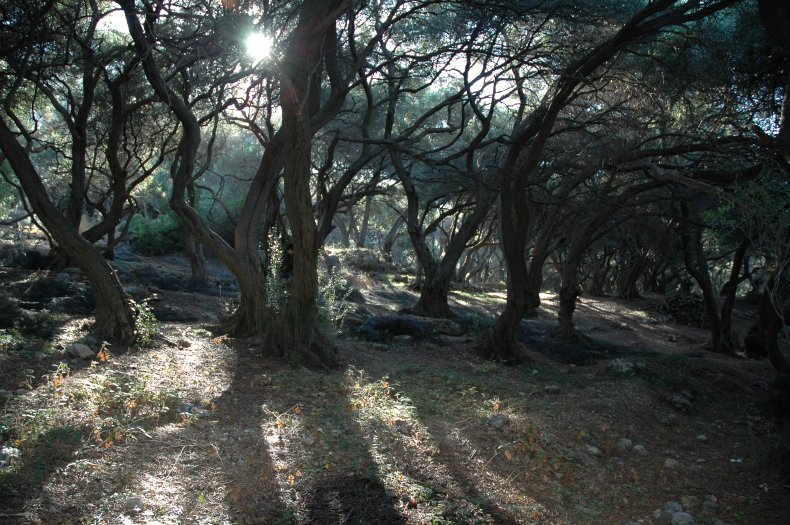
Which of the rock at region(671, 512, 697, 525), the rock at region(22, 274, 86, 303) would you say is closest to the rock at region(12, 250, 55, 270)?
the rock at region(22, 274, 86, 303)

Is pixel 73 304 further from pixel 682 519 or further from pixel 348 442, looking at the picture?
pixel 682 519

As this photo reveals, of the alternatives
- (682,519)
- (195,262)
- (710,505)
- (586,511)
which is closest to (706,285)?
(710,505)

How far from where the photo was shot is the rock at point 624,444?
17.5ft

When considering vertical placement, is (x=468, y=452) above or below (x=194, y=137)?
below

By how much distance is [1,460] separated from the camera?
3.41m

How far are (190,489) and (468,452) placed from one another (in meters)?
2.12

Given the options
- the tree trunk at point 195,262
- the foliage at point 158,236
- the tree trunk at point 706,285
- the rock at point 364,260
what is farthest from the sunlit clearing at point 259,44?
the rock at point 364,260

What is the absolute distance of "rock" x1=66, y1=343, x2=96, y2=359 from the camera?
571cm

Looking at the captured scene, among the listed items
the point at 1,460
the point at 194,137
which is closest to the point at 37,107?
the point at 194,137

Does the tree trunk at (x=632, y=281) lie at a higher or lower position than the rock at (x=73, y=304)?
higher

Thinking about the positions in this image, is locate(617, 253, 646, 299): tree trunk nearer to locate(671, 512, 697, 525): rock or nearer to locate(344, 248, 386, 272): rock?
locate(344, 248, 386, 272): rock

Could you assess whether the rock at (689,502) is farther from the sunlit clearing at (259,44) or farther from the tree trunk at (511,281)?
the sunlit clearing at (259,44)

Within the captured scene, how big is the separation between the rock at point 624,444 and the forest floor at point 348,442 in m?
0.01

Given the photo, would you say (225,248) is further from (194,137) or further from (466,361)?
(466,361)
